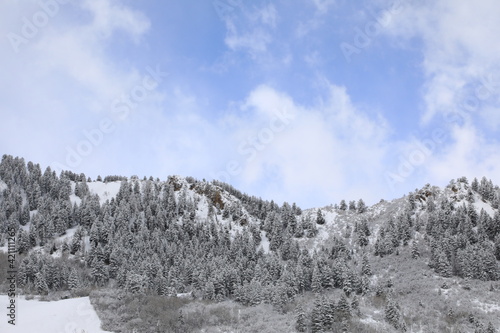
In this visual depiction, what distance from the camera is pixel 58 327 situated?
44.1m

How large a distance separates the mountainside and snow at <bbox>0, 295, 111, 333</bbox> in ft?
7.46

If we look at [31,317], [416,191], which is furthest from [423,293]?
[31,317]

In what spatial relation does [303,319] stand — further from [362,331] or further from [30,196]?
[30,196]

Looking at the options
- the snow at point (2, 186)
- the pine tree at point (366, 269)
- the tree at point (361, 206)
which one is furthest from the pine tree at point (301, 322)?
the snow at point (2, 186)

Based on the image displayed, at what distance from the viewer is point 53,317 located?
46.1 metres

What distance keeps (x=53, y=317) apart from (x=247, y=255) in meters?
54.0

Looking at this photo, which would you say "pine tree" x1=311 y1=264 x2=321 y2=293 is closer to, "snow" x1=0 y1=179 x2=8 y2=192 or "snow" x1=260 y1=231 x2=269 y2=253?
"snow" x1=260 y1=231 x2=269 y2=253

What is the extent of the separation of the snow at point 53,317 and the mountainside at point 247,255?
2.28 meters

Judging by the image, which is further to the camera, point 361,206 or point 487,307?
point 361,206

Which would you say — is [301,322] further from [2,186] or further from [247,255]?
[2,186]

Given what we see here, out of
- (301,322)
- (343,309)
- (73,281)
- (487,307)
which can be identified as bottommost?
(301,322)

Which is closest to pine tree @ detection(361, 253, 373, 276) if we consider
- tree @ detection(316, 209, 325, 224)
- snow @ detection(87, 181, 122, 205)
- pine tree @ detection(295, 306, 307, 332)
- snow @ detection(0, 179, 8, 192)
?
pine tree @ detection(295, 306, 307, 332)

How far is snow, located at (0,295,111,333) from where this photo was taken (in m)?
42.8

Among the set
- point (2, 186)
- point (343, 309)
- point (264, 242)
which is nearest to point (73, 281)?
point (343, 309)
